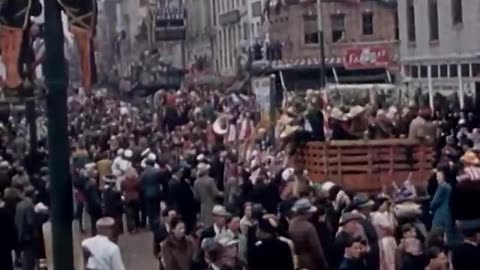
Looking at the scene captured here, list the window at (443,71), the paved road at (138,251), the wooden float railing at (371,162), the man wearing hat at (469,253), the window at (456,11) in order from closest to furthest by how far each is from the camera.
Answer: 1. the man wearing hat at (469,253)
2. the paved road at (138,251)
3. the wooden float railing at (371,162)
4. the window at (456,11)
5. the window at (443,71)

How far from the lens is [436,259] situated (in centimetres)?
1284

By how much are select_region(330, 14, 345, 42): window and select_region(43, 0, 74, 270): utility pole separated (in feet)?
181

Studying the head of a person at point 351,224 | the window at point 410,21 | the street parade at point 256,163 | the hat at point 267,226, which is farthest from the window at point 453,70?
the hat at point 267,226

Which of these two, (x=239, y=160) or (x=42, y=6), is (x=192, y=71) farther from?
(x=42, y=6)

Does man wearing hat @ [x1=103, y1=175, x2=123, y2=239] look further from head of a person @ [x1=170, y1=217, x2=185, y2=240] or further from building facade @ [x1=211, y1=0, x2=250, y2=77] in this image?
building facade @ [x1=211, y1=0, x2=250, y2=77]

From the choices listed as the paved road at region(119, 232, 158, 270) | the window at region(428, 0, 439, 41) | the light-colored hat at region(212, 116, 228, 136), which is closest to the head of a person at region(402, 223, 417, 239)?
the paved road at region(119, 232, 158, 270)

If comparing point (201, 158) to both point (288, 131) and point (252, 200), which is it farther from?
point (252, 200)

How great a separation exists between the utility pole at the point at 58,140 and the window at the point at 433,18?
4043 centimetres

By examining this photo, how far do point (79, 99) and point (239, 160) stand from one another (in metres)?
43.9

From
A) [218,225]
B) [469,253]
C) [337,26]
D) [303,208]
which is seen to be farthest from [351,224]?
[337,26]

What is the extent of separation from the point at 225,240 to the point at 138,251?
35.7ft

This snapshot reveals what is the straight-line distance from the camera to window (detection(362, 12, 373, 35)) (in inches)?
2510

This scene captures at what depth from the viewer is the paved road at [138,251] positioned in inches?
909

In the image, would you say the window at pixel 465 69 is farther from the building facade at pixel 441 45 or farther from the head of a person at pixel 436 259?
the head of a person at pixel 436 259
